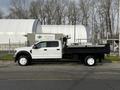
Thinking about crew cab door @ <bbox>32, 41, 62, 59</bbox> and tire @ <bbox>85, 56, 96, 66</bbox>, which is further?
Answer: crew cab door @ <bbox>32, 41, 62, 59</bbox>

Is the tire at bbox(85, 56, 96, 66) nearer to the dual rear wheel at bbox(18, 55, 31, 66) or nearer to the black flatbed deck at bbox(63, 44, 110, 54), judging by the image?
the black flatbed deck at bbox(63, 44, 110, 54)

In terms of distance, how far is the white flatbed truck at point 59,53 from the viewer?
21.8 meters

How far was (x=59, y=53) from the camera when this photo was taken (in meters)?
22.1

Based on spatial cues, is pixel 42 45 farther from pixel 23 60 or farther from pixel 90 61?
pixel 90 61

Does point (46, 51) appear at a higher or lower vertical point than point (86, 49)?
lower

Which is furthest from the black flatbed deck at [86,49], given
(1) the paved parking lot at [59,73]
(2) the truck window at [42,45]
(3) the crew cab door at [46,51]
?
(1) the paved parking lot at [59,73]

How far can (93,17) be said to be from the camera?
80.2m

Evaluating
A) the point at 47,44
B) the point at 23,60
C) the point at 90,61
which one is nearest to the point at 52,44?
the point at 47,44

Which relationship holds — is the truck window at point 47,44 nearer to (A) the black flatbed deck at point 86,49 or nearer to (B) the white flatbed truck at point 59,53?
(B) the white flatbed truck at point 59,53

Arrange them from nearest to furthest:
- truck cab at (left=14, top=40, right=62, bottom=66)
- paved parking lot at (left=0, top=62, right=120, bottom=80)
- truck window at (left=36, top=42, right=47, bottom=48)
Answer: paved parking lot at (left=0, top=62, right=120, bottom=80)
truck cab at (left=14, top=40, right=62, bottom=66)
truck window at (left=36, top=42, right=47, bottom=48)

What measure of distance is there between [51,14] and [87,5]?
1210 centimetres

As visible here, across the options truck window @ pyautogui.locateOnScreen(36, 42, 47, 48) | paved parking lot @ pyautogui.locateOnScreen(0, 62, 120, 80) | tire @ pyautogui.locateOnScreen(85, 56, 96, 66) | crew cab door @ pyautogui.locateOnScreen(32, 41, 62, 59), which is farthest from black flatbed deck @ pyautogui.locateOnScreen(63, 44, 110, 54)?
paved parking lot @ pyautogui.locateOnScreen(0, 62, 120, 80)

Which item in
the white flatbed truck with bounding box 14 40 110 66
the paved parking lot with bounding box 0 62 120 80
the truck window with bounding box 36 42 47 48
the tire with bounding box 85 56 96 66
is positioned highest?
the truck window with bounding box 36 42 47 48

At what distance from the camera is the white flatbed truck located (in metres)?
21.8
